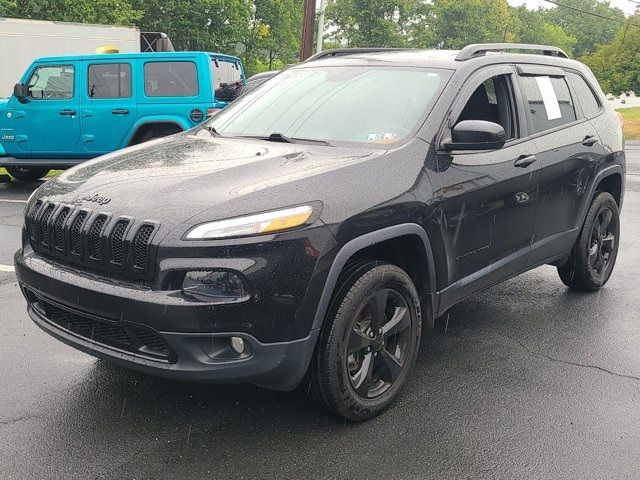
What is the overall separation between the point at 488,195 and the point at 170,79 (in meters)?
7.05

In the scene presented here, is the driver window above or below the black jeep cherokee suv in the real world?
above

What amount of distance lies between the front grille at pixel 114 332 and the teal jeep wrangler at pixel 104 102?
6743mm

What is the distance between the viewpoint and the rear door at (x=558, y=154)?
4242mm

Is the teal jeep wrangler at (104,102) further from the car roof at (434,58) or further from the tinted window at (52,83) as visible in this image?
the car roof at (434,58)

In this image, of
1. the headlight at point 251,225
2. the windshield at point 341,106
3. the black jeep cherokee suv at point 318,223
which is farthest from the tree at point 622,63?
the headlight at point 251,225

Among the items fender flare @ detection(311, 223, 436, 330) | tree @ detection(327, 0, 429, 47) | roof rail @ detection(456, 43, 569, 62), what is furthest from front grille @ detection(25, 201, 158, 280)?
tree @ detection(327, 0, 429, 47)

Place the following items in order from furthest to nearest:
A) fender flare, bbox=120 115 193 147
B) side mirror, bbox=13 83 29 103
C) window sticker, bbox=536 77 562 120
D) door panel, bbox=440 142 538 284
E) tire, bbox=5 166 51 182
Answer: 1. tire, bbox=5 166 51 182
2. side mirror, bbox=13 83 29 103
3. fender flare, bbox=120 115 193 147
4. window sticker, bbox=536 77 562 120
5. door panel, bbox=440 142 538 284

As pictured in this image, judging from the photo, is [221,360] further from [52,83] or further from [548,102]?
[52,83]

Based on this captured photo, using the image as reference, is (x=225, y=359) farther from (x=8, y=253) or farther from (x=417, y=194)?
(x=8, y=253)

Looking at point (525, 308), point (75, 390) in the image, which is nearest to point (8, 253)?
point (75, 390)

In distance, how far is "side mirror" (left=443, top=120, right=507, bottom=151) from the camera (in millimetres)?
3361

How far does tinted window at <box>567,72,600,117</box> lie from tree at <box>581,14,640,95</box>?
38.6m

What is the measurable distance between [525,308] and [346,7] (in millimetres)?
58543

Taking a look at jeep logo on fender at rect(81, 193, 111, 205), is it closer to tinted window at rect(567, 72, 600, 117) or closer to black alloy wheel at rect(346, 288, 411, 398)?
black alloy wheel at rect(346, 288, 411, 398)
